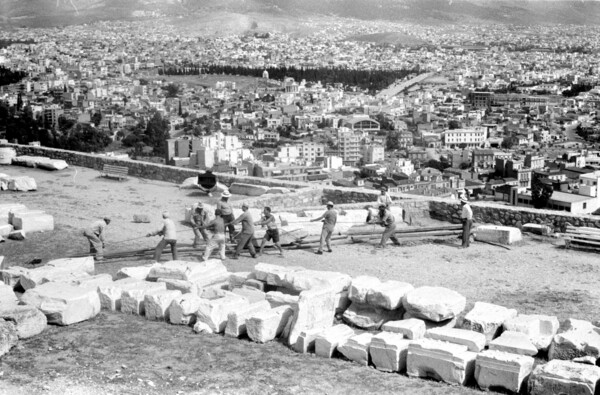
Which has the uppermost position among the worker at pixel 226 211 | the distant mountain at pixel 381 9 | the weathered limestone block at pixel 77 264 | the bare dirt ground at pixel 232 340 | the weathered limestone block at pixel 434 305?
the distant mountain at pixel 381 9

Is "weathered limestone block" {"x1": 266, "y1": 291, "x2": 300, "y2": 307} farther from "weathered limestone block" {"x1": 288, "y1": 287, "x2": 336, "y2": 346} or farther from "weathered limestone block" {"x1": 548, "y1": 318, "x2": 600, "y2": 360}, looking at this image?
"weathered limestone block" {"x1": 548, "y1": 318, "x2": 600, "y2": 360}

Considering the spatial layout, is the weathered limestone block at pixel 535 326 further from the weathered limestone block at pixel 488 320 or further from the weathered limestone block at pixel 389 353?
the weathered limestone block at pixel 389 353

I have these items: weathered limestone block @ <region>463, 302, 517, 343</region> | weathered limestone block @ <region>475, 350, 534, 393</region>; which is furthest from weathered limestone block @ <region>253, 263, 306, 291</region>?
weathered limestone block @ <region>475, 350, 534, 393</region>

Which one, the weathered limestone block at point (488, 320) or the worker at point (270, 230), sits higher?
the worker at point (270, 230)

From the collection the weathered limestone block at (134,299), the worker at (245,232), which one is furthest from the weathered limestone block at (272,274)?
the worker at (245,232)

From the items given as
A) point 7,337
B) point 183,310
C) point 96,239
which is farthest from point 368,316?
point 96,239

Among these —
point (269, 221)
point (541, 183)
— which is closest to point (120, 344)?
point (269, 221)

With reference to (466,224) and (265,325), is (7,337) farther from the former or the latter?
(466,224)
